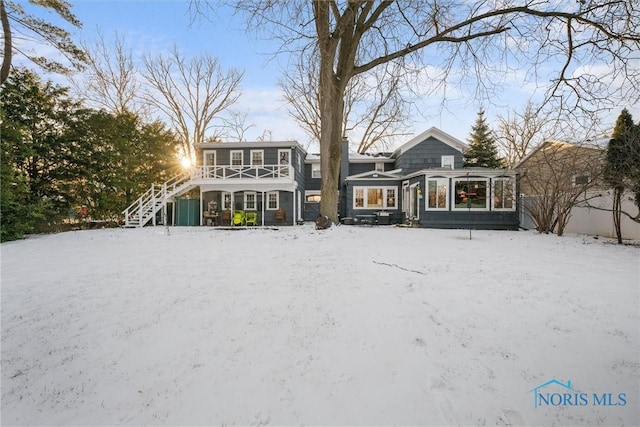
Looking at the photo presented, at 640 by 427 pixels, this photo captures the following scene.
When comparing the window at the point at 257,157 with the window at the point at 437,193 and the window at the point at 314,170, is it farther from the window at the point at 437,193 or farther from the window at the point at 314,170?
the window at the point at 437,193

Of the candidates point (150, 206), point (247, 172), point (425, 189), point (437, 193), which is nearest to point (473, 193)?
point (437, 193)

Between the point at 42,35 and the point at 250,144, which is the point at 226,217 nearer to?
the point at 250,144

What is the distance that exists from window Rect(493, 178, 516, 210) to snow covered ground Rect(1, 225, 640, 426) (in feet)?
32.9

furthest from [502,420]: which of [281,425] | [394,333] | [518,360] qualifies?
[281,425]

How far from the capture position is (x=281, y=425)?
7.80ft

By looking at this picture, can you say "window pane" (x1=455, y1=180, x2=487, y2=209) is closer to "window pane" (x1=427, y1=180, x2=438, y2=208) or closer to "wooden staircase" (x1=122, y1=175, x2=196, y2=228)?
"window pane" (x1=427, y1=180, x2=438, y2=208)

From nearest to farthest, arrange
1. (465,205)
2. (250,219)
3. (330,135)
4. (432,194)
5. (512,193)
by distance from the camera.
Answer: (330,135), (512,193), (465,205), (432,194), (250,219)

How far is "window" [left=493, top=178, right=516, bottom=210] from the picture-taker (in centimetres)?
1517

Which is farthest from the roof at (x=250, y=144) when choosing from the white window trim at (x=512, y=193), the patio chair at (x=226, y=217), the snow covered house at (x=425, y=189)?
the white window trim at (x=512, y=193)

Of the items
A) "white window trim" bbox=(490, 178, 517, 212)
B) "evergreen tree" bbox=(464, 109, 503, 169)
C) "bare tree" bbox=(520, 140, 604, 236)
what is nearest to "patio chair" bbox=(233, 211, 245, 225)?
"white window trim" bbox=(490, 178, 517, 212)

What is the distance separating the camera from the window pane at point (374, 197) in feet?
62.5

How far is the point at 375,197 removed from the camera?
19.1 meters

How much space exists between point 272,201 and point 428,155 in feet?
33.4

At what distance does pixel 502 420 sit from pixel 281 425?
1.73 m
